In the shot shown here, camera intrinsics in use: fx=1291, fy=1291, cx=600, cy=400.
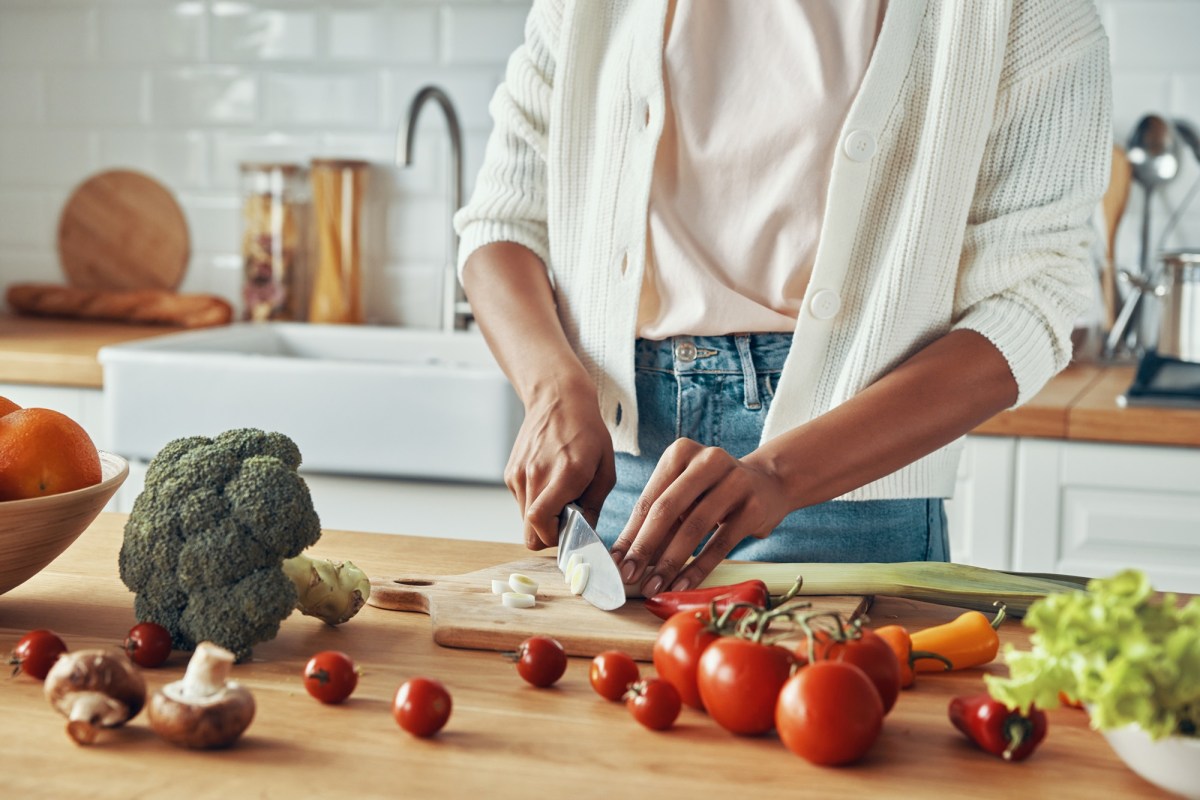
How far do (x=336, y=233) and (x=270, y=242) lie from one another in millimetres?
155

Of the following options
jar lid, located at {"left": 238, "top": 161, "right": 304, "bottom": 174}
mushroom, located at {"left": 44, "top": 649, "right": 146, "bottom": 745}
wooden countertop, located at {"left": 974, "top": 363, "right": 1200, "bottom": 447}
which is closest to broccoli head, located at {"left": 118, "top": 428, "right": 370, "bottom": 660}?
mushroom, located at {"left": 44, "top": 649, "right": 146, "bottom": 745}

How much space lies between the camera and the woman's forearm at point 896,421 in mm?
1105

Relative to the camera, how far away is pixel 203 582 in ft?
2.87

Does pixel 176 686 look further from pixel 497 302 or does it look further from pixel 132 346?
pixel 132 346

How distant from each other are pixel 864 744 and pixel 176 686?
39 centimetres

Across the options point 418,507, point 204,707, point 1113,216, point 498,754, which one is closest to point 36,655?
point 204,707

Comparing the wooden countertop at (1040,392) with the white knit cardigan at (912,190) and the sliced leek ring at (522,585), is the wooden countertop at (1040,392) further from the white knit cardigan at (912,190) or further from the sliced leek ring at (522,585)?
the sliced leek ring at (522,585)

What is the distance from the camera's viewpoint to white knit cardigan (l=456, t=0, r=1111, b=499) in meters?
1.20

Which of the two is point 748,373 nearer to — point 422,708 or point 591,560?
point 591,560

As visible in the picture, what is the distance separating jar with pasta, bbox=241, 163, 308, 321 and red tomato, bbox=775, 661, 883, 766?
7.34ft

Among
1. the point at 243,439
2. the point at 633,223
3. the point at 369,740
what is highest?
the point at 633,223

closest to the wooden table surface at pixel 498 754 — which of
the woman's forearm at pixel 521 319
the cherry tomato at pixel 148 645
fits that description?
the cherry tomato at pixel 148 645

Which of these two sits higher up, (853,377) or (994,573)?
(853,377)

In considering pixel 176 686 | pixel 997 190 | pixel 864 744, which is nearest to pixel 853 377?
pixel 997 190
